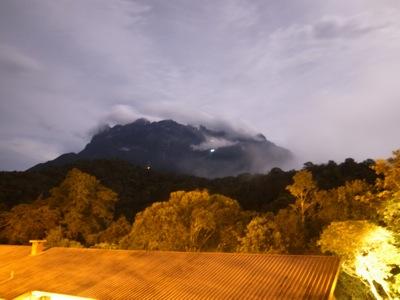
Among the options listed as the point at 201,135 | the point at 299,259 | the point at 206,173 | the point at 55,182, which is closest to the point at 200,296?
the point at 299,259

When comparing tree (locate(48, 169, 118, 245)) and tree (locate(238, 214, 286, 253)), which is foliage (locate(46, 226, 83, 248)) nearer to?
tree (locate(48, 169, 118, 245))

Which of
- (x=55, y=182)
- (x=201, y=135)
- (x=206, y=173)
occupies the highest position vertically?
(x=201, y=135)

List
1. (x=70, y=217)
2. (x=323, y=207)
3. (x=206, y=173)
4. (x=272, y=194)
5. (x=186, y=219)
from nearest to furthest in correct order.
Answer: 1. (x=186, y=219)
2. (x=323, y=207)
3. (x=70, y=217)
4. (x=272, y=194)
5. (x=206, y=173)

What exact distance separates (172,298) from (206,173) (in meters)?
112

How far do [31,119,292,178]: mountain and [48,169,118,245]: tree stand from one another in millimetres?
80572

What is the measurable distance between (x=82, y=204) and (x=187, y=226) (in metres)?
10.9

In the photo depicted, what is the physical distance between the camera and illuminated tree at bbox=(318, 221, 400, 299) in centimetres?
1040

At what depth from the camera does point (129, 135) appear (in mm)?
168750

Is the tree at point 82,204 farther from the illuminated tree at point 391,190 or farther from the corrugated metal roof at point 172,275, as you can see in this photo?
the illuminated tree at point 391,190

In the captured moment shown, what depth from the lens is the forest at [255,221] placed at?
10906 mm

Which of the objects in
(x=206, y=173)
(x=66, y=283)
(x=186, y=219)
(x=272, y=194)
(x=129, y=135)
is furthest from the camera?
(x=129, y=135)

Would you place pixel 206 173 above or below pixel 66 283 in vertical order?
above

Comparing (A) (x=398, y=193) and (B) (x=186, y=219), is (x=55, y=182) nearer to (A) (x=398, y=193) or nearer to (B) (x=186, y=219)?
(B) (x=186, y=219)

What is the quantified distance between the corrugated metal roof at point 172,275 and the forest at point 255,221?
1074 millimetres
